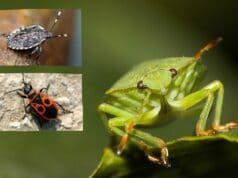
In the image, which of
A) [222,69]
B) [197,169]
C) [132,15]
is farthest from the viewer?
[132,15]

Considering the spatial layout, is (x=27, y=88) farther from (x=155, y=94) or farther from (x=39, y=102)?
(x=155, y=94)

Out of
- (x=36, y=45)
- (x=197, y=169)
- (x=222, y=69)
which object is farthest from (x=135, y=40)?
(x=197, y=169)

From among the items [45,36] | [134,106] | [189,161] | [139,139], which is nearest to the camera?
[189,161]

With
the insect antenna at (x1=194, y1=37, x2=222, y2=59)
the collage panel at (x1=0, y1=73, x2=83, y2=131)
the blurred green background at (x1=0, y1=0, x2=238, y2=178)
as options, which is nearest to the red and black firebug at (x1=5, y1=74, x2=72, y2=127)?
the collage panel at (x1=0, y1=73, x2=83, y2=131)

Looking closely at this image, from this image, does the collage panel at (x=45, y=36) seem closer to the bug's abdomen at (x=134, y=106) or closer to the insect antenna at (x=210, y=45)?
the bug's abdomen at (x=134, y=106)

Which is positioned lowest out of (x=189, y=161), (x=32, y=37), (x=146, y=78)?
(x=189, y=161)

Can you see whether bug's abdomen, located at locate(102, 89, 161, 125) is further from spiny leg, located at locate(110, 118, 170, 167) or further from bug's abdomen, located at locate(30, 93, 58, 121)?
bug's abdomen, located at locate(30, 93, 58, 121)

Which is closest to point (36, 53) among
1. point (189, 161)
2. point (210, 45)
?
point (210, 45)

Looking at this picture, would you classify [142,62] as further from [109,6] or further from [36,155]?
[36,155]
